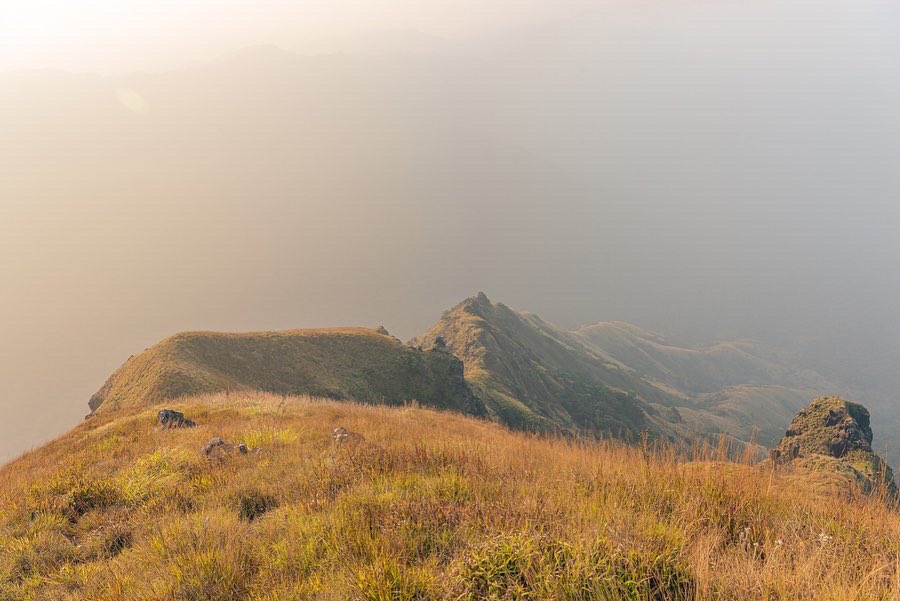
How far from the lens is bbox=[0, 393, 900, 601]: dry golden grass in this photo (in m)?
3.32

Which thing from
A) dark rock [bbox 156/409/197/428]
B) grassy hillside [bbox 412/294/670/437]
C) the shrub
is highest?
the shrub

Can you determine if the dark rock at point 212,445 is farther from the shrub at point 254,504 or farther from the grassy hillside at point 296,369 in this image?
the grassy hillside at point 296,369

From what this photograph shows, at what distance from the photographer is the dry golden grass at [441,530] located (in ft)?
10.9

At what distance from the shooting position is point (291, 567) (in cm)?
410

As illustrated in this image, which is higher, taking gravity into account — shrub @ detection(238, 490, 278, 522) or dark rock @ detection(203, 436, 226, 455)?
shrub @ detection(238, 490, 278, 522)

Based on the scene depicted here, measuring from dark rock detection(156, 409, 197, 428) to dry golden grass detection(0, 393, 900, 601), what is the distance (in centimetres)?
453

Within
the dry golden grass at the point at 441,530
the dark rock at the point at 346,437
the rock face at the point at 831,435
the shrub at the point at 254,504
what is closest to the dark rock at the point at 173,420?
the dry golden grass at the point at 441,530

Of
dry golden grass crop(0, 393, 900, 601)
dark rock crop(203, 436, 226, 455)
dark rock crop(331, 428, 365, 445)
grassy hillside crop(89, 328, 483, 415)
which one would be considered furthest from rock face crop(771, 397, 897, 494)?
grassy hillside crop(89, 328, 483, 415)

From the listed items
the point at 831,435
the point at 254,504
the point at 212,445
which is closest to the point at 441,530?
the point at 254,504

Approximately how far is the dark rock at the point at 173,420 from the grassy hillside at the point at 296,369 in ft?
73.4

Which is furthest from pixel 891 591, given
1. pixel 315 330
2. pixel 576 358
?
pixel 576 358

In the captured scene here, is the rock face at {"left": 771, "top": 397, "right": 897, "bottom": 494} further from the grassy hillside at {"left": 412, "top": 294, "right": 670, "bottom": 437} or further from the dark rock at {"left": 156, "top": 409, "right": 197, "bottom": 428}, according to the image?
the grassy hillside at {"left": 412, "top": 294, "right": 670, "bottom": 437}

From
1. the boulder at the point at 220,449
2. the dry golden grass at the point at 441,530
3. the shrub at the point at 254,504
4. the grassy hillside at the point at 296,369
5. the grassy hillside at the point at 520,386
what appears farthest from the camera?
the grassy hillside at the point at 520,386

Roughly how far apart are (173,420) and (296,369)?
37.5 metres
